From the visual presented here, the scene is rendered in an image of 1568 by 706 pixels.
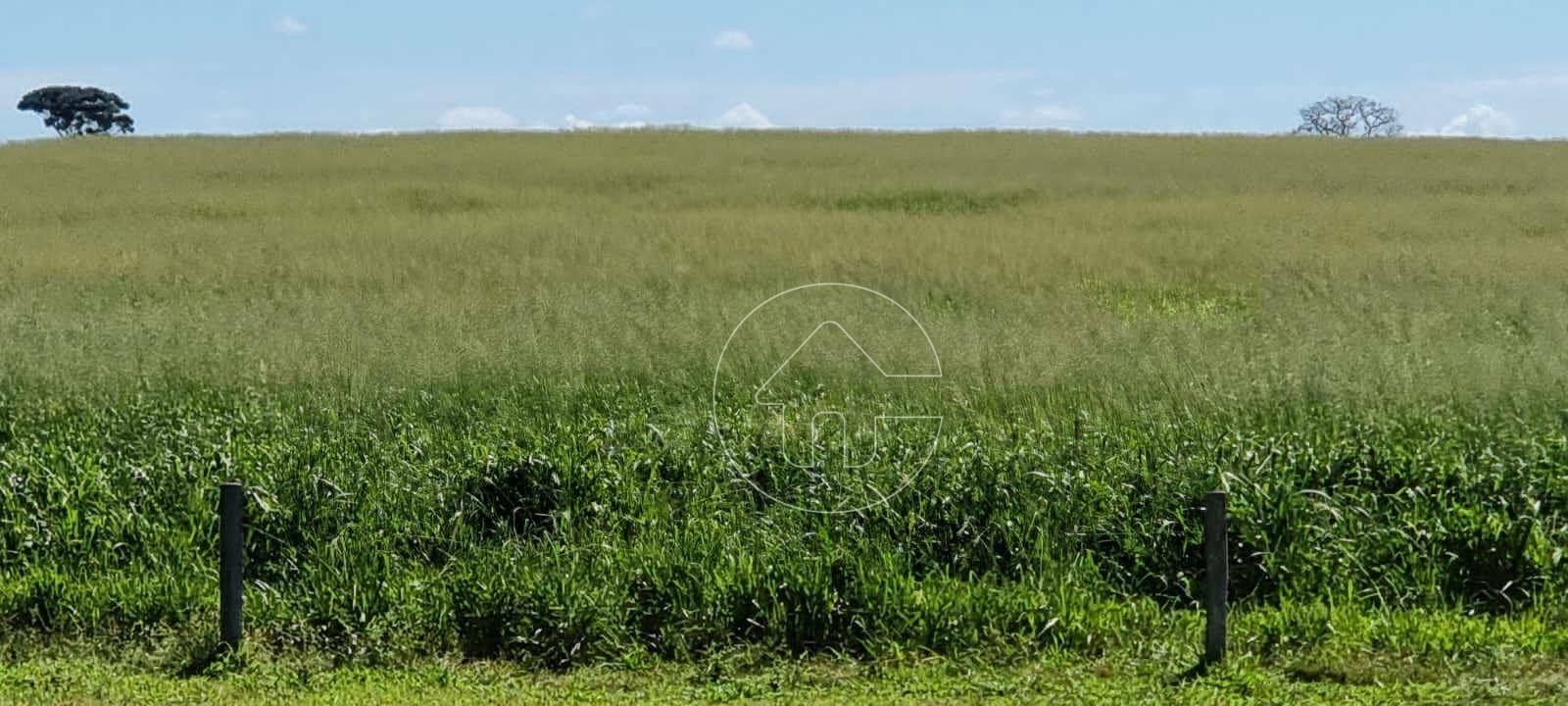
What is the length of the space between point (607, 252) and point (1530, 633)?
15.5 m

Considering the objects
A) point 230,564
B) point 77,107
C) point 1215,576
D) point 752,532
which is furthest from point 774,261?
point 77,107

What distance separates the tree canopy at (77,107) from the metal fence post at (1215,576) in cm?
7310

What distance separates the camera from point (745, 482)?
7562 mm

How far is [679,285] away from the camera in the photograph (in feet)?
55.2

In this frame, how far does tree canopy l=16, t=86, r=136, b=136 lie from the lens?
68.5m

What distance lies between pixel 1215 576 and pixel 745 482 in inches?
107

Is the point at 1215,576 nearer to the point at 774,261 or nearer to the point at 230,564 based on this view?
the point at 230,564

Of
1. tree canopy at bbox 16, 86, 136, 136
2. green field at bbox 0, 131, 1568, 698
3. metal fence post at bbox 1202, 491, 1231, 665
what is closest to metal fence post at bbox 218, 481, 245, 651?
green field at bbox 0, 131, 1568, 698

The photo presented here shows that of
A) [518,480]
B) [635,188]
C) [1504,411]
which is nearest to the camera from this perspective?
[518,480]

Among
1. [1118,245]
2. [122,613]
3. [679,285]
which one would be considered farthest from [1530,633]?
[1118,245]

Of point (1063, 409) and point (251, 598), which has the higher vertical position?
point (1063, 409)

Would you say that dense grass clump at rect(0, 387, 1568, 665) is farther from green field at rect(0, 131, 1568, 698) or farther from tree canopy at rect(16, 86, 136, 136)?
tree canopy at rect(16, 86, 136, 136)

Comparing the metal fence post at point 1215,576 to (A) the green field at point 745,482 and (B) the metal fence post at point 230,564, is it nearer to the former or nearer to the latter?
(A) the green field at point 745,482

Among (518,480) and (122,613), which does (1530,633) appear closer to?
(518,480)
